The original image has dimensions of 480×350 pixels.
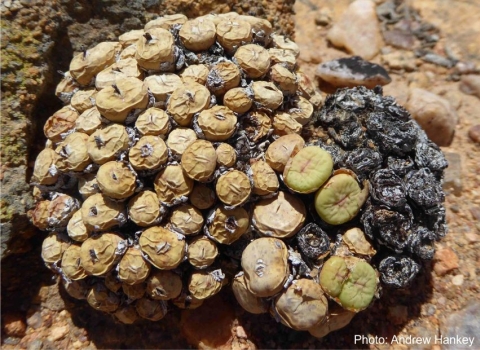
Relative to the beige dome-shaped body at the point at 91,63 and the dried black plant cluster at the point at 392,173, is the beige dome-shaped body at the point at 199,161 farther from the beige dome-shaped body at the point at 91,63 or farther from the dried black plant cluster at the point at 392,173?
the beige dome-shaped body at the point at 91,63

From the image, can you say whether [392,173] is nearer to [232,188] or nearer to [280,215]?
[280,215]

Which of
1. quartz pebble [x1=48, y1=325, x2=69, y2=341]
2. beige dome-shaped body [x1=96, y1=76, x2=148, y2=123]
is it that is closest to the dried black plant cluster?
beige dome-shaped body [x1=96, y1=76, x2=148, y2=123]

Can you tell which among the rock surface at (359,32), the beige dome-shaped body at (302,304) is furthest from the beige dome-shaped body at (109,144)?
the rock surface at (359,32)

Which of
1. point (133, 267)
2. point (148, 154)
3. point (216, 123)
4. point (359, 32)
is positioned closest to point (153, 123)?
point (148, 154)

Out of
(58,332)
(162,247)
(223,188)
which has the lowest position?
(58,332)

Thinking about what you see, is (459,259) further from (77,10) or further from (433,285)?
(77,10)

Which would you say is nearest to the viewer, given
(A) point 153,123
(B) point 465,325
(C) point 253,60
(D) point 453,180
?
(A) point 153,123
